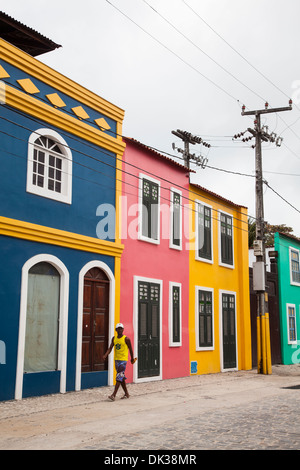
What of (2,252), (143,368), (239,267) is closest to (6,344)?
(2,252)

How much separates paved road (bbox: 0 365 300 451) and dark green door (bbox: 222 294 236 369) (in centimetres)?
540

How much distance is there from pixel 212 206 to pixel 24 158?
9.39 meters

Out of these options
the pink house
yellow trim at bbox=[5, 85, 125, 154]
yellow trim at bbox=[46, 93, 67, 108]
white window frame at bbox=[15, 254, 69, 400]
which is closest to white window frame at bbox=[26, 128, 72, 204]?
yellow trim at bbox=[5, 85, 125, 154]

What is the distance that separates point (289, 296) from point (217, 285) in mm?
7156

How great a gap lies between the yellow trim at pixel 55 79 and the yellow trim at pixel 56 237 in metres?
3.43

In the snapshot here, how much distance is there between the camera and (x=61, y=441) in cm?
689

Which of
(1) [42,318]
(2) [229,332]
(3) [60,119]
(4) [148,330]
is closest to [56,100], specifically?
(3) [60,119]

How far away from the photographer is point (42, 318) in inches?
453

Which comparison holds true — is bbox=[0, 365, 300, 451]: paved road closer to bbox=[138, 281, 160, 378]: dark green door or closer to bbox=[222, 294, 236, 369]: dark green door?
bbox=[138, 281, 160, 378]: dark green door

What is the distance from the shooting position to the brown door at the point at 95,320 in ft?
41.4

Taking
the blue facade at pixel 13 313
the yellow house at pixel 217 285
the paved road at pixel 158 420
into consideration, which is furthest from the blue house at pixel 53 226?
the yellow house at pixel 217 285

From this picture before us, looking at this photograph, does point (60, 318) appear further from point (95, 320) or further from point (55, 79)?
point (55, 79)

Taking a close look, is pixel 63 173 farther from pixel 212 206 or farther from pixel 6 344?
pixel 212 206

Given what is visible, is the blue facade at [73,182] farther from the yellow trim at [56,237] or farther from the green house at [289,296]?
the green house at [289,296]
